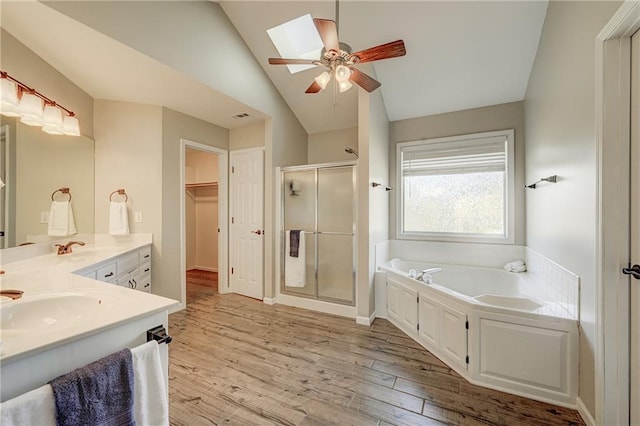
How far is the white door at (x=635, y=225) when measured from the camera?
137 cm

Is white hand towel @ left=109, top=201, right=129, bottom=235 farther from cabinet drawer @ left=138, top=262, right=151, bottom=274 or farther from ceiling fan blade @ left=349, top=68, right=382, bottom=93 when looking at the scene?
ceiling fan blade @ left=349, top=68, right=382, bottom=93

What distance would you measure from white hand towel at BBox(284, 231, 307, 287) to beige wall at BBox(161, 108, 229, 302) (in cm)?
142

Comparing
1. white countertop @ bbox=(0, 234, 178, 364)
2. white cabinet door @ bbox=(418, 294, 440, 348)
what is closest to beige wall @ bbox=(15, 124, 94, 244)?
white countertop @ bbox=(0, 234, 178, 364)

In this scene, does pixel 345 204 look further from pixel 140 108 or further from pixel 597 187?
pixel 140 108

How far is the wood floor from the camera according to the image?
5.48 ft

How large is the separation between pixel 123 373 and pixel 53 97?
2.83 m

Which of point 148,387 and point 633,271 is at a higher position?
point 633,271

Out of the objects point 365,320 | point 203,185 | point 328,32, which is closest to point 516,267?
point 365,320

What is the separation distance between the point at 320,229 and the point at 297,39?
2.59 meters

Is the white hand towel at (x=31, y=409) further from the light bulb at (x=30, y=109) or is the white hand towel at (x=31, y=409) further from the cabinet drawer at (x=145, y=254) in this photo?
the cabinet drawer at (x=145, y=254)

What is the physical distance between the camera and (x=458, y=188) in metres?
3.46

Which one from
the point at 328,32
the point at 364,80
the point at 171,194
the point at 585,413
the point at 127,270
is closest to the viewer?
the point at 585,413

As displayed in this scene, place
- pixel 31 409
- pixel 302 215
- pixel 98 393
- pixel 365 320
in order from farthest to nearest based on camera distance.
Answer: pixel 302 215
pixel 365 320
pixel 98 393
pixel 31 409

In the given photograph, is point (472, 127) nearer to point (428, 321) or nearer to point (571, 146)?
point (571, 146)
